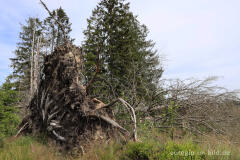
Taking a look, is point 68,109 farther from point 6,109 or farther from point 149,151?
point 149,151

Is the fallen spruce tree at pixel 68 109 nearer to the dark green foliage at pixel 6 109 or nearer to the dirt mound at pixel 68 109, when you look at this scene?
the dirt mound at pixel 68 109

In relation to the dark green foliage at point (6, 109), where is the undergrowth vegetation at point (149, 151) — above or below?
below

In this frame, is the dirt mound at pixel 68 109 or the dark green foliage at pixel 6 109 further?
the dark green foliage at pixel 6 109

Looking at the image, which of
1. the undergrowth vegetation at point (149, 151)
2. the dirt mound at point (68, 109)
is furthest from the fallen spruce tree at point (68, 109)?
the undergrowth vegetation at point (149, 151)

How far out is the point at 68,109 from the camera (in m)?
5.16

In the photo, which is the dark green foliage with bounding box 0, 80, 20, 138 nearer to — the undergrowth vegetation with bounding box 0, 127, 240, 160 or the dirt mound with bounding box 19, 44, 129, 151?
the undergrowth vegetation with bounding box 0, 127, 240, 160

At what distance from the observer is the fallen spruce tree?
4.55m

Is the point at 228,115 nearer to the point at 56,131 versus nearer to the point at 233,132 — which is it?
the point at 233,132

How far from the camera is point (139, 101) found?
6758 millimetres

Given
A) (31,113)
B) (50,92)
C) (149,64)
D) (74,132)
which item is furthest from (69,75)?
(149,64)

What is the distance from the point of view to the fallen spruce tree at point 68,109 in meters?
4.55

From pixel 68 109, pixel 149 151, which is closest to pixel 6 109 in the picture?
pixel 68 109

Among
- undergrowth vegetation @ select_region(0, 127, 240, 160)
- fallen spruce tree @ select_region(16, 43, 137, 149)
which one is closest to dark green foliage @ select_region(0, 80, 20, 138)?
undergrowth vegetation @ select_region(0, 127, 240, 160)

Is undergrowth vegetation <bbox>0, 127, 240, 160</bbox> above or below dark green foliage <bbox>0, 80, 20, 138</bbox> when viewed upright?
below
